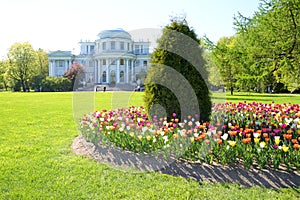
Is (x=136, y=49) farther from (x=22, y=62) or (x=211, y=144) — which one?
(x=211, y=144)

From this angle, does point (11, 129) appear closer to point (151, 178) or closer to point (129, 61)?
point (151, 178)

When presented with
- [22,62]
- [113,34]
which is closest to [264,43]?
[22,62]

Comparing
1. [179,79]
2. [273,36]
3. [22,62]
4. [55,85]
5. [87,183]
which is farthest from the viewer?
[22,62]

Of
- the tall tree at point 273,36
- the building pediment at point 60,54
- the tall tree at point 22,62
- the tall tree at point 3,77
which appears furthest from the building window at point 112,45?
the tall tree at point 273,36

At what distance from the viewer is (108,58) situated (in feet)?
190

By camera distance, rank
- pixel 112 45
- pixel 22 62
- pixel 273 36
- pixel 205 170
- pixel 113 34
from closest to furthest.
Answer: pixel 205 170, pixel 273 36, pixel 22 62, pixel 113 34, pixel 112 45

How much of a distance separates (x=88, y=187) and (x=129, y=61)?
59.3 meters

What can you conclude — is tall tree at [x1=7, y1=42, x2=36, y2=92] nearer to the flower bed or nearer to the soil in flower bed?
the flower bed

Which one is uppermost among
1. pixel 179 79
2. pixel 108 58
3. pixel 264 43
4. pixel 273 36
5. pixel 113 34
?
pixel 113 34

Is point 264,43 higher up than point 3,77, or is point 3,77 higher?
point 3,77

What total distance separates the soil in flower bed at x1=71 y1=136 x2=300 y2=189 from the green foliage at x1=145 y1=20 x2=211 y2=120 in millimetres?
1719

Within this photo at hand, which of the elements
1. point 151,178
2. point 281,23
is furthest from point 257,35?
point 151,178

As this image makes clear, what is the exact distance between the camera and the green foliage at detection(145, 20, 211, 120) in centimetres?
604

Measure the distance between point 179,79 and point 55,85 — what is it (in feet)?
148
